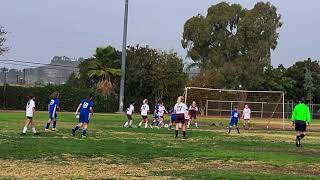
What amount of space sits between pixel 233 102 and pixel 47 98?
74.3 feet

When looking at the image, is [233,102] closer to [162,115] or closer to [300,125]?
[162,115]

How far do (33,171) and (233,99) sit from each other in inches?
1942

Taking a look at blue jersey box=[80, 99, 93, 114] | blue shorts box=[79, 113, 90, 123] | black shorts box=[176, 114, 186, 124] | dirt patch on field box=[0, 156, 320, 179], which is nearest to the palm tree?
black shorts box=[176, 114, 186, 124]

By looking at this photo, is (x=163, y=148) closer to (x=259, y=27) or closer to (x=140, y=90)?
(x=140, y=90)

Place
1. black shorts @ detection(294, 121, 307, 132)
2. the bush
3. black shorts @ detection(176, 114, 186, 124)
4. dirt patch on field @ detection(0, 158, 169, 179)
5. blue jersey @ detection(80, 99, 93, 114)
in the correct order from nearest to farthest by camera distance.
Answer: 1. dirt patch on field @ detection(0, 158, 169, 179)
2. black shorts @ detection(294, 121, 307, 132)
3. blue jersey @ detection(80, 99, 93, 114)
4. black shorts @ detection(176, 114, 186, 124)
5. the bush

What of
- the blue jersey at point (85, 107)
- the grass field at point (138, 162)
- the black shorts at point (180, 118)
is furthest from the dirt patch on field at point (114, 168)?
the black shorts at point (180, 118)

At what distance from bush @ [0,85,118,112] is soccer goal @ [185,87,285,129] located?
44.8 feet

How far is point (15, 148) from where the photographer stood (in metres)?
17.0

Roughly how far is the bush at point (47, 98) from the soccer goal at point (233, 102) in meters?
13.6

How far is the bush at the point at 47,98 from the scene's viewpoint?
63531 mm

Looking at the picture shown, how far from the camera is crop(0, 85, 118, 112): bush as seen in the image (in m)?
63.5

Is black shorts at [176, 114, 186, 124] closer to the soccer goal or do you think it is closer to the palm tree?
the soccer goal

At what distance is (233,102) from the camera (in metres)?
56.9

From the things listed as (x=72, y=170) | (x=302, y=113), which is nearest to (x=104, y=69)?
(x=302, y=113)
